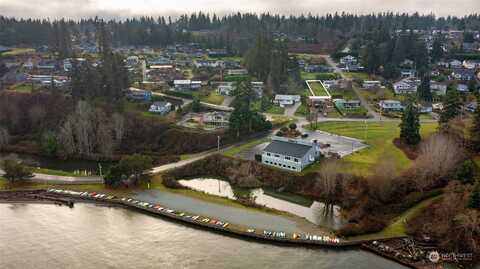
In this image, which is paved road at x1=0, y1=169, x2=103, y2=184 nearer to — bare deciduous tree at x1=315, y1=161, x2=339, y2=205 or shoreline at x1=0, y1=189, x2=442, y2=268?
shoreline at x1=0, y1=189, x2=442, y2=268

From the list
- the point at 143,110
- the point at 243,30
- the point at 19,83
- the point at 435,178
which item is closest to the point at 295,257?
the point at 435,178

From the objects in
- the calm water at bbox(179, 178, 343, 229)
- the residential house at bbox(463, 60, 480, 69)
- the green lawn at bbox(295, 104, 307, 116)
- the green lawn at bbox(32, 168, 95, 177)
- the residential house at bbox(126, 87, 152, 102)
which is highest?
the residential house at bbox(463, 60, 480, 69)

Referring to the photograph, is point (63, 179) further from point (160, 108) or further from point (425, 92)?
point (425, 92)

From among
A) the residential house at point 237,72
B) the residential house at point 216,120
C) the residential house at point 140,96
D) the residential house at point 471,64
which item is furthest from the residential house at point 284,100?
the residential house at point 471,64

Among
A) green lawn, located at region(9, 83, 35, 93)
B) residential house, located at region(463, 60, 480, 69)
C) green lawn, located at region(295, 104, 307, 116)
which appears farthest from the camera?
residential house, located at region(463, 60, 480, 69)

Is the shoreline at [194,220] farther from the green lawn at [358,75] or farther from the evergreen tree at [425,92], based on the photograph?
the green lawn at [358,75]

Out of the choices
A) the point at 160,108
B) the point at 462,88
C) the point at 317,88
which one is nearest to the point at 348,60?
the point at 317,88

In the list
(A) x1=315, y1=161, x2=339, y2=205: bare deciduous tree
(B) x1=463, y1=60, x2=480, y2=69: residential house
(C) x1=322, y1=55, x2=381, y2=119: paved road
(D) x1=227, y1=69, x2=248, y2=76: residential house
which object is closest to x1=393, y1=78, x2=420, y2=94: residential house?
(C) x1=322, y1=55, x2=381, y2=119: paved road
